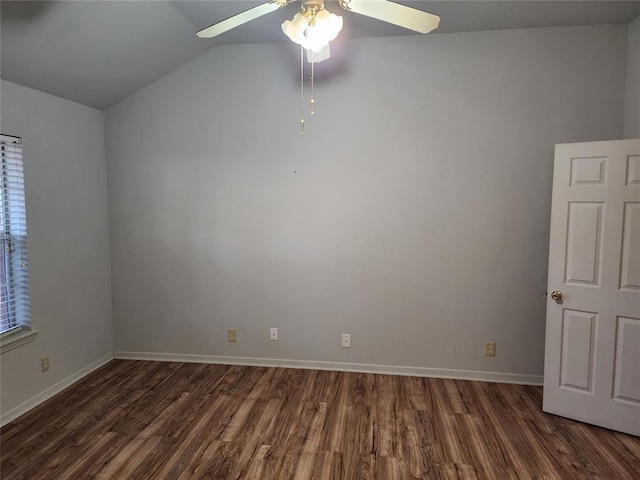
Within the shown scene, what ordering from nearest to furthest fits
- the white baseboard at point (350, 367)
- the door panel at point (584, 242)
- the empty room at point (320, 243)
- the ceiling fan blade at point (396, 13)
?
the ceiling fan blade at point (396, 13), the empty room at point (320, 243), the door panel at point (584, 242), the white baseboard at point (350, 367)

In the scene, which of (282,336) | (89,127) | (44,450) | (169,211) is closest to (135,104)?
(89,127)

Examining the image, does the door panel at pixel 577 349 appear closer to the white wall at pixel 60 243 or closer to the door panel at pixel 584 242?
the door panel at pixel 584 242

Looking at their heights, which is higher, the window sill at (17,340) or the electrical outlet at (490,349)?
the window sill at (17,340)

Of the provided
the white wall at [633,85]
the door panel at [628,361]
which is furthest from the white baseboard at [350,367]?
the white wall at [633,85]

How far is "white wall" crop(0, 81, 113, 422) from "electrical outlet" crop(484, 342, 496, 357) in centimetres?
352

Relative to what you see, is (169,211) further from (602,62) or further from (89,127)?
(602,62)

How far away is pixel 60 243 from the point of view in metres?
3.01

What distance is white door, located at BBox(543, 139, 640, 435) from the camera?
2.44m

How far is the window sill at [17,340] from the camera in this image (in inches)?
99.8

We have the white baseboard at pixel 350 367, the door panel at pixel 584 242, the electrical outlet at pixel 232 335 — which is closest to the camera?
the door panel at pixel 584 242

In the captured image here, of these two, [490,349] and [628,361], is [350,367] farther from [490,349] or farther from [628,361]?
[628,361]

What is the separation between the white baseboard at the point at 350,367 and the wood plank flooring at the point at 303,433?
81 millimetres

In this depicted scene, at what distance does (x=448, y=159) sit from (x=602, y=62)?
4.42 feet

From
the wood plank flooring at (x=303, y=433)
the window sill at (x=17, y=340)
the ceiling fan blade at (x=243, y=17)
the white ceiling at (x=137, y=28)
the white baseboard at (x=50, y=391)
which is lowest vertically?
the wood plank flooring at (x=303, y=433)
